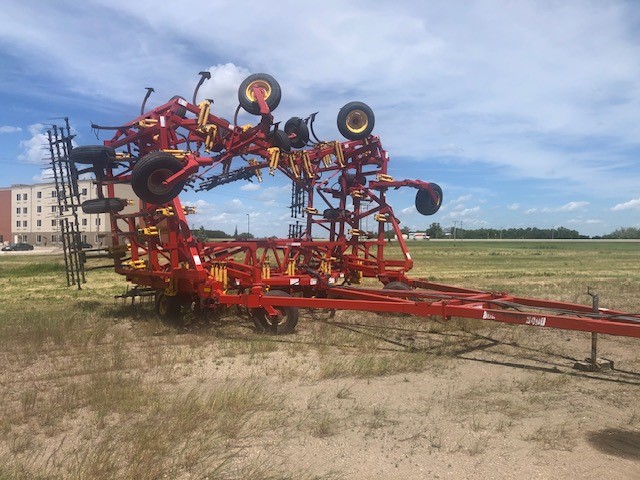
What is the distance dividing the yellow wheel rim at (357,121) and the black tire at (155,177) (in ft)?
17.5

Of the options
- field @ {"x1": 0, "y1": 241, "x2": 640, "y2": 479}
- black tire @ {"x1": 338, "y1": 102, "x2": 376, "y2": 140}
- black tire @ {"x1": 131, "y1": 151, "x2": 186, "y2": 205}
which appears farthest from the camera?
black tire @ {"x1": 338, "y1": 102, "x2": 376, "y2": 140}

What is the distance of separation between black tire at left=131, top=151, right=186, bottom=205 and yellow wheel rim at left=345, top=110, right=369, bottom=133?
17.5 ft

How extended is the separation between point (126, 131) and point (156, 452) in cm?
836

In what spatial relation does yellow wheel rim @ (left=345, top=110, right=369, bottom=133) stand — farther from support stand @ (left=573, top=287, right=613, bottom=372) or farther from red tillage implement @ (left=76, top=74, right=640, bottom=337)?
support stand @ (left=573, top=287, right=613, bottom=372)

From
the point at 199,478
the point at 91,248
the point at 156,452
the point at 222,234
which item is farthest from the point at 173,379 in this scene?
the point at 222,234

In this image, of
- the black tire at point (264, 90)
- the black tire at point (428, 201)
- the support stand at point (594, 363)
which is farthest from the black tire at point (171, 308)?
the support stand at point (594, 363)

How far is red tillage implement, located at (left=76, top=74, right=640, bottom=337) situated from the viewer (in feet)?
28.7

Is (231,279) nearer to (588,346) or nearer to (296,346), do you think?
(296,346)

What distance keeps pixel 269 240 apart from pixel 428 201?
17.0ft

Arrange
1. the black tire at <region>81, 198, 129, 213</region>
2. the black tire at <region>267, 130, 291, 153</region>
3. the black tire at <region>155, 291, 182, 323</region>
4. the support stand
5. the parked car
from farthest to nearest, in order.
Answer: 1. the parked car
2. the black tire at <region>267, 130, 291, 153</region>
3. the black tire at <region>155, 291, 182, 323</region>
4. the black tire at <region>81, 198, 129, 213</region>
5. the support stand

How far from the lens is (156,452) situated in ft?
14.3

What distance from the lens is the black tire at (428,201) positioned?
48.1ft

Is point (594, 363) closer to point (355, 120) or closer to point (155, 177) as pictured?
point (155, 177)

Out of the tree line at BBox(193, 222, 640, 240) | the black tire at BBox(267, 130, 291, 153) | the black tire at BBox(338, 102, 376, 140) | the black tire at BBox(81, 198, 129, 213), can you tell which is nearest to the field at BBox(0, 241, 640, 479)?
the black tire at BBox(81, 198, 129, 213)
